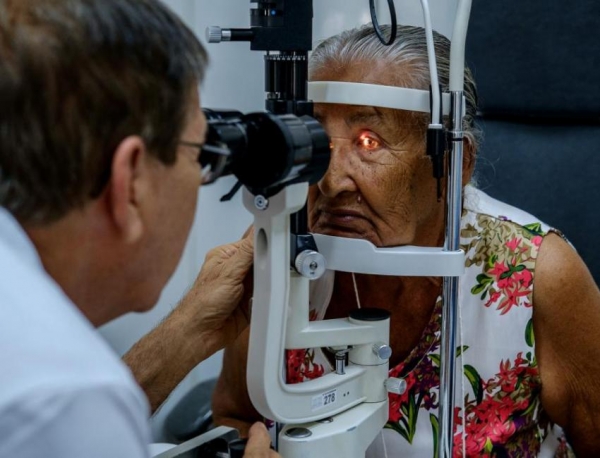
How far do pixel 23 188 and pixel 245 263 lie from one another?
2.31 ft

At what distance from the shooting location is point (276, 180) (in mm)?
1034

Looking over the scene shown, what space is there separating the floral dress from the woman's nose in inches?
12.0

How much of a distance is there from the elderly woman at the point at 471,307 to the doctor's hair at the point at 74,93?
25.9 inches

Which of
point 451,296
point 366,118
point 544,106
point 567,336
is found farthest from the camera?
point 544,106

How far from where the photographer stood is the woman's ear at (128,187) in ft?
2.48

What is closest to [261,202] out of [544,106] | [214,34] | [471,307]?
[214,34]

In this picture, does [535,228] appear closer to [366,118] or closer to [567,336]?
[567,336]

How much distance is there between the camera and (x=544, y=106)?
2018 mm

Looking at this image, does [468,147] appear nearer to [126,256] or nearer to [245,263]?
[245,263]

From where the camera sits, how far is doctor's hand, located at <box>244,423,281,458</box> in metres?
1.16

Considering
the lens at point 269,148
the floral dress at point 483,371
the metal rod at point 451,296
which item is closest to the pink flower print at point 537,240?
the floral dress at point 483,371

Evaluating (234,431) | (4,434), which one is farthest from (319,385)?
(4,434)

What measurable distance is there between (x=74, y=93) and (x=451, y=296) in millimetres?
705

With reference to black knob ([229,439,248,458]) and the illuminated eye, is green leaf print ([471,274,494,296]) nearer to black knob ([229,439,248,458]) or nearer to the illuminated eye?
the illuminated eye
